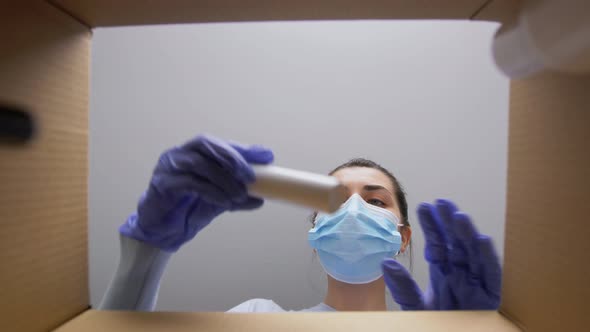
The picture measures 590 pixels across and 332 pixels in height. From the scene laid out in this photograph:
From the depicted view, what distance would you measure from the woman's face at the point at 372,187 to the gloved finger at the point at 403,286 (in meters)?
0.33

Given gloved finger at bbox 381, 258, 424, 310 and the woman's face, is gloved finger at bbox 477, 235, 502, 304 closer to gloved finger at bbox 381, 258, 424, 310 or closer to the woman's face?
gloved finger at bbox 381, 258, 424, 310

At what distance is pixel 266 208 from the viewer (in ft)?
4.87

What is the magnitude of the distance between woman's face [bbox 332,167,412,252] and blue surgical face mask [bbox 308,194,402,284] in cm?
8

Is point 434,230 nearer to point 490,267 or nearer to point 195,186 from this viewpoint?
point 490,267

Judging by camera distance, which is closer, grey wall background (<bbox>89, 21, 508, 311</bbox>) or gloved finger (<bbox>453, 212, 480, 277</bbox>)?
gloved finger (<bbox>453, 212, 480, 277</bbox>)

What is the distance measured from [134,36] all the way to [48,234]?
4.00ft

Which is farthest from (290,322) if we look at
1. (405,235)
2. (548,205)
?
(405,235)

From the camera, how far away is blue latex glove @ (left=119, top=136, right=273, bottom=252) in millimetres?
489

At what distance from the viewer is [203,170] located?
0.50m

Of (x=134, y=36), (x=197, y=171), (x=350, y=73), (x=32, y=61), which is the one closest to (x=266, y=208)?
(x=350, y=73)

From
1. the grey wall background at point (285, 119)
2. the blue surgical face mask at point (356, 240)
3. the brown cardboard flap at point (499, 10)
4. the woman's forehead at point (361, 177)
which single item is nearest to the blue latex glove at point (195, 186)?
the brown cardboard flap at point (499, 10)

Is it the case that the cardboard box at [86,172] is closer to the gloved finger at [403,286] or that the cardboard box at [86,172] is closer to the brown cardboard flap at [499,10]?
the brown cardboard flap at [499,10]

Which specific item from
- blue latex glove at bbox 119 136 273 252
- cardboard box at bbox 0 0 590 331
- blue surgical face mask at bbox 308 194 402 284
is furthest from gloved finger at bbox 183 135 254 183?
blue surgical face mask at bbox 308 194 402 284

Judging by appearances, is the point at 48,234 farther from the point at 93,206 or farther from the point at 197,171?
the point at 93,206
